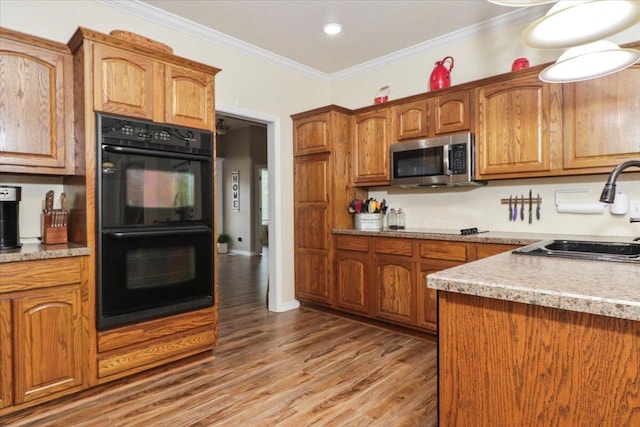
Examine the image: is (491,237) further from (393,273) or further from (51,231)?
(51,231)

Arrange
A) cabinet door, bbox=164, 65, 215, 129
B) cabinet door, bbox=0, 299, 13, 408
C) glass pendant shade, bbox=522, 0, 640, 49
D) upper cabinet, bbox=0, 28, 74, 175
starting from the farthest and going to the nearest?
cabinet door, bbox=164, 65, 215, 129
upper cabinet, bbox=0, 28, 74, 175
cabinet door, bbox=0, 299, 13, 408
glass pendant shade, bbox=522, 0, 640, 49

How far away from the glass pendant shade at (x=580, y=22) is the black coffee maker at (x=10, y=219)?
107 inches

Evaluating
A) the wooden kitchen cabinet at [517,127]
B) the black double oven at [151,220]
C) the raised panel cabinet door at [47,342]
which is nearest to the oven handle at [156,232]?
the black double oven at [151,220]

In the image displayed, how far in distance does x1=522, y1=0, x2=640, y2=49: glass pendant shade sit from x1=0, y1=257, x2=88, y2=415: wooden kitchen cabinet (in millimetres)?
2506

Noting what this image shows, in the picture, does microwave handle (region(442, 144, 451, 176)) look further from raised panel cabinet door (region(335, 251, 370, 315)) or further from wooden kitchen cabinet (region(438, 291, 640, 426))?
wooden kitchen cabinet (region(438, 291, 640, 426))

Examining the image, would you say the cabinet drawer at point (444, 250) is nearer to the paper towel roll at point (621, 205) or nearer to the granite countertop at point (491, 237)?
the granite countertop at point (491, 237)

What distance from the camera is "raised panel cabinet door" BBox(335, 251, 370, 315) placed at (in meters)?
3.42

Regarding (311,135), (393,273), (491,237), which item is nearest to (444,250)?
(491,237)

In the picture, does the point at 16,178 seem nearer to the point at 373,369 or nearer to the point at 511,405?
the point at 373,369

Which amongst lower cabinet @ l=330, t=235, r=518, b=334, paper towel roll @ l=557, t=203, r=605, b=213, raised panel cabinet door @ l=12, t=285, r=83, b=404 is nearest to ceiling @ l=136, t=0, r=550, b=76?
paper towel roll @ l=557, t=203, r=605, b=213

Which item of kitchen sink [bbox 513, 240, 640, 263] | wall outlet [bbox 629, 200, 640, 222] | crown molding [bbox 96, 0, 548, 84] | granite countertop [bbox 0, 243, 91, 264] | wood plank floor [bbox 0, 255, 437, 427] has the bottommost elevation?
wood plank floor [bbox 0, 255, 437, 427]

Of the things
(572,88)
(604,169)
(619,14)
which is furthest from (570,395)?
(572,88)

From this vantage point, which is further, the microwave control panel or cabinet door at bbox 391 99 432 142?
Result: cabinet door at bbox 391 99 432 142


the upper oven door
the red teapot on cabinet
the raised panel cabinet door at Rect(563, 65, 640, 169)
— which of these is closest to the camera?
the upper oven door
